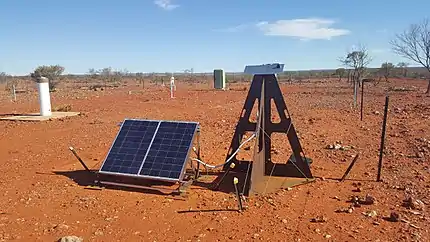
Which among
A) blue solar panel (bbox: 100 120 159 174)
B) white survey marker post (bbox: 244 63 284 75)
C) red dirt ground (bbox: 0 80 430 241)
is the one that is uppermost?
white survey marker post (bbox: 244 63 284 75)

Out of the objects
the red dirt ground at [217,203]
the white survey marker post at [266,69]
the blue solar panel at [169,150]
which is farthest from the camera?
the white survey marker post at [266,69]

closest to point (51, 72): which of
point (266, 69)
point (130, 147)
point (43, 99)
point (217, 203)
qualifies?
point (43, 99)

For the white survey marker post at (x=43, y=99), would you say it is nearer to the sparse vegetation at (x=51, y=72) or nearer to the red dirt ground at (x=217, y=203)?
the red dirt ground at (x=217, y=203)

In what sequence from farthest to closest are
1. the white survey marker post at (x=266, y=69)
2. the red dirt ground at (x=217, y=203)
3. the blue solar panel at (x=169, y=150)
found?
1. the white survey marker post at (x=266, y=69)
2. the blue solar panel at (x=169, y=150)
3. the red dirt ground at (x=217, y=203)

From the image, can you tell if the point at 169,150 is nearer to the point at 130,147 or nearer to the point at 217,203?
the point at 130,147

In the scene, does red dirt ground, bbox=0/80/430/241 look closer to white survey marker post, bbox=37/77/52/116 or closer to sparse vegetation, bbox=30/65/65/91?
white survey marker post, bbox=37/77/52/116

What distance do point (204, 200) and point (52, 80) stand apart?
46678 millimetres

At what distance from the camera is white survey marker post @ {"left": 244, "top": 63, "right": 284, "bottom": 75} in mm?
6868

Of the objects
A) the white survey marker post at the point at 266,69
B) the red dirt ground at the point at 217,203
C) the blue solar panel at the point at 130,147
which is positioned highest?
the white survey marker post at the point at 266,69

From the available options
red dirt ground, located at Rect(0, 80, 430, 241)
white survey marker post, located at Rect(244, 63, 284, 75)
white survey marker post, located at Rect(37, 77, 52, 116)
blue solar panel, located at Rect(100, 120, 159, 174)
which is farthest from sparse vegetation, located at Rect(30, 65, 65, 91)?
white survey marker post, located at Rect(244, 63, 284, 75)

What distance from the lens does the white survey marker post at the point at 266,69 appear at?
6.87 m

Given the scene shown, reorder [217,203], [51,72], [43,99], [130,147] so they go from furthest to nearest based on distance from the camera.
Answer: [51,72] → [43,99] → [130,147] → [217,203]

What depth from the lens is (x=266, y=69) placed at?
7.03m

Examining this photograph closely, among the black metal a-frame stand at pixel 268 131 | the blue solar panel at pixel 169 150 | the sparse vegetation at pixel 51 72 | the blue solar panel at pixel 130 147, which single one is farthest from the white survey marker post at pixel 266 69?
the sparse vegetation at pixel 51 72
